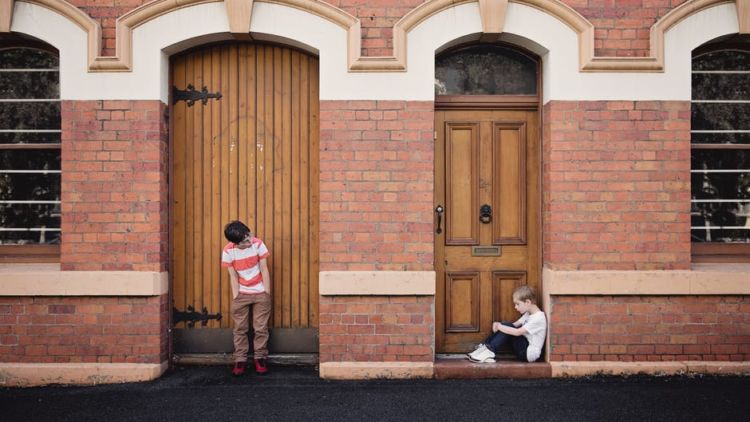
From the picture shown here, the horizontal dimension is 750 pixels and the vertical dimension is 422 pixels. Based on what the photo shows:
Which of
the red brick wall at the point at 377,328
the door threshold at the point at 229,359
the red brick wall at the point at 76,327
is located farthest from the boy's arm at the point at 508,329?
the red brick wall at the point at 76,327

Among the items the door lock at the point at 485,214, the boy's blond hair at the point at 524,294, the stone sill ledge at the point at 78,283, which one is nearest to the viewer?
the stone sill ledge at the point at 78,283

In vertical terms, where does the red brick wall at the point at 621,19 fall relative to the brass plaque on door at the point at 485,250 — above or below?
above

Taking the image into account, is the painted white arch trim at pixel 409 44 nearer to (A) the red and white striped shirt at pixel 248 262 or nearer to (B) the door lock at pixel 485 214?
(B) the door lock at pixel 485 214

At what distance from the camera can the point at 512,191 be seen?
5738 millimetres

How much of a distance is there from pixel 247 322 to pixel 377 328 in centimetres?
123

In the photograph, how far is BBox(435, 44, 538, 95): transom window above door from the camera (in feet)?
18.9

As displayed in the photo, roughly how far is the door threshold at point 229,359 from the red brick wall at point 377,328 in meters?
0.39

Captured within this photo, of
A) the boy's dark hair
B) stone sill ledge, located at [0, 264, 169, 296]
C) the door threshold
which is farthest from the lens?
the door threshold

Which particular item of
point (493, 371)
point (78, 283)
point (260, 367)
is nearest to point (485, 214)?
point (493, 371)

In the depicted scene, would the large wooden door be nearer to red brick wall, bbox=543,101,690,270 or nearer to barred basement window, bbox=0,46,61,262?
red brick wall, bbox=543,101,690,270

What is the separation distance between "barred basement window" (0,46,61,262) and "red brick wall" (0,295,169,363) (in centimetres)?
58

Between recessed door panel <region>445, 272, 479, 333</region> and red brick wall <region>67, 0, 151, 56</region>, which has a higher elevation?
red brick wall <region>67, 0, 151, 56</region>

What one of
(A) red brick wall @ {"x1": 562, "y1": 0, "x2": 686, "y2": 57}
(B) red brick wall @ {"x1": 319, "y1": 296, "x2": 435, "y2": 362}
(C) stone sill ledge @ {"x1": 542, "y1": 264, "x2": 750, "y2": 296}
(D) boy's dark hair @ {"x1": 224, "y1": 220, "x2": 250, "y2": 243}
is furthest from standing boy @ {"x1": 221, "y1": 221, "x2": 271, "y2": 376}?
(A) red brick wall @ {"x1": 562, "y1": 0, "x2": 686, "y2": 57}

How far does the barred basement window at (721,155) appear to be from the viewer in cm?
577
